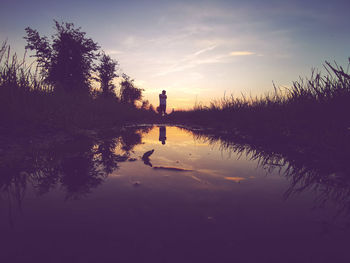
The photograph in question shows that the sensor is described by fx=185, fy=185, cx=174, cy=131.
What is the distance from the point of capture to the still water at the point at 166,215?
0.81 meters

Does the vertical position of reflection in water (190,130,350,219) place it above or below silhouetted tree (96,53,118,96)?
below

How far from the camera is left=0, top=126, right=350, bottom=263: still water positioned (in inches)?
31.7

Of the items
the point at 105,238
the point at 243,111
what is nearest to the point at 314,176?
the point at 105,238

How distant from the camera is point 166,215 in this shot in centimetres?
109

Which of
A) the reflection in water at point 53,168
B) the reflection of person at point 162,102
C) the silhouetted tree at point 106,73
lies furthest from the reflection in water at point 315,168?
the silhouetted tree at point 106,73

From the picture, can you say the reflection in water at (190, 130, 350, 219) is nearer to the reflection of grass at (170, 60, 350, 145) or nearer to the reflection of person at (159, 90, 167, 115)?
the reflection of grass at (170, 60, 350, 145)

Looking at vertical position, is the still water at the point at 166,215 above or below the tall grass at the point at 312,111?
below

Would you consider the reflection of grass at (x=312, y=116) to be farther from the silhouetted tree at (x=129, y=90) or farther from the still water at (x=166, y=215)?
the silhouetted tree at (x=129, y=90)

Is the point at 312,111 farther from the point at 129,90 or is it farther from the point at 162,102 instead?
the point at 129,90

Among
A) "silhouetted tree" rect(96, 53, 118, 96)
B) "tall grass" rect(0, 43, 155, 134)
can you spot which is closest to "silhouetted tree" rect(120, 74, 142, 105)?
"silhouetted tree" rect(96, 53, 118, 96)

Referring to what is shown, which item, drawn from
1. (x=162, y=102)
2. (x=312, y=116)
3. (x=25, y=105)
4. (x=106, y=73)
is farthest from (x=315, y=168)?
(x=106, y=73)

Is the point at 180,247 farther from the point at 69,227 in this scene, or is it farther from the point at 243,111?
the point at 243,111

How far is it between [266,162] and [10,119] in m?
4.12

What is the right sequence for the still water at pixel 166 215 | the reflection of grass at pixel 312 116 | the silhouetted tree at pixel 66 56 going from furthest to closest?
the silhouetted tree at pixel 66 56, the reflection of grass at pixel 312 116, the still water at pixel 166 215
